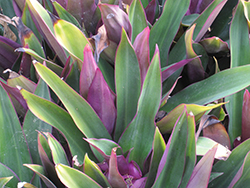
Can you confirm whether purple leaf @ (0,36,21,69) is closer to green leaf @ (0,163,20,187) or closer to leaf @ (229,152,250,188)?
green leaf @ (0,163,20,187)

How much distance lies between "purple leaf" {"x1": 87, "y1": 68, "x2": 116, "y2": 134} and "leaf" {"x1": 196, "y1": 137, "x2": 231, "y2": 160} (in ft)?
0.72

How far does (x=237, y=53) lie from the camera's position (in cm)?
72

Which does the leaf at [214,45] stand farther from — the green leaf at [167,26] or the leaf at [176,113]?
the leaf at [176,113]

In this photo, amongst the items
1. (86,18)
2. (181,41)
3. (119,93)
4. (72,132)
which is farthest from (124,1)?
(72,132)

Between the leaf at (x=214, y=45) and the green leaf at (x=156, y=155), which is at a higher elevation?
the leaf at (x=214, y=45)

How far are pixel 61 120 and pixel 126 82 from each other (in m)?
0.18

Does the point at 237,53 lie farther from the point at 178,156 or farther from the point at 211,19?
the point at 178,156

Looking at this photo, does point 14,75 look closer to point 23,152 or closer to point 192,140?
point 23,152

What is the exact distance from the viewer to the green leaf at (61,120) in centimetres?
55

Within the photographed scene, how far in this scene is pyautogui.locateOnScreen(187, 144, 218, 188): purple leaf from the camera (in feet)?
1.45

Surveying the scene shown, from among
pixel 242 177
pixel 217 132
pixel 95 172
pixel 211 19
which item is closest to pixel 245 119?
pixel 217 132

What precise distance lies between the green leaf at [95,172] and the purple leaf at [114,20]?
0.39 m

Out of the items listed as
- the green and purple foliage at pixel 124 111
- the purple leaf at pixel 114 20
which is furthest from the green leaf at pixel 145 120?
the purple leaf at pixel 114 20

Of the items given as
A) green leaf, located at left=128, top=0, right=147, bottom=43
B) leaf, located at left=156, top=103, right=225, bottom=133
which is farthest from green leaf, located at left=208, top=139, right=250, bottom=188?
green leaf, located at left=128, top=0, right=147, bottom=43
